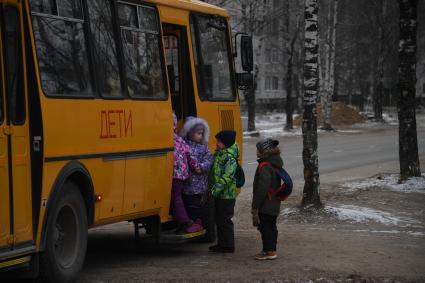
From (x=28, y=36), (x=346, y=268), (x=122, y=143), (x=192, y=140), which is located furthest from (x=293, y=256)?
(x=28, y=36)

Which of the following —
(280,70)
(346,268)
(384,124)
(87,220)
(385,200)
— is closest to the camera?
(87,220)

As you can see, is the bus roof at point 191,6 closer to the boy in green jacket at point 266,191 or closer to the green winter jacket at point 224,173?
the green winter jacket at point 224,173

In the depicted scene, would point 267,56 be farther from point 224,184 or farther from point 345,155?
point 224,184

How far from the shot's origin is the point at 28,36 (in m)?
A: 7.45

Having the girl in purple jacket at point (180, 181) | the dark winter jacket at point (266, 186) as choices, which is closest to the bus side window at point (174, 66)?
the girl in purple jacket at point (180, 181)

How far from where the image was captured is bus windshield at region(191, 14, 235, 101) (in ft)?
37.4

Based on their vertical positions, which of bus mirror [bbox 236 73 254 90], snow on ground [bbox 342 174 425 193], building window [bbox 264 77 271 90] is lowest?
snow on ground [bbox 342 174 425 193]

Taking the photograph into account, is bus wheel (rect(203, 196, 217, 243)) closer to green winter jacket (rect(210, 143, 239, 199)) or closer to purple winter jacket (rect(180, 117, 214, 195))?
purple winter jacket (rect(180, 117, 214, 195))

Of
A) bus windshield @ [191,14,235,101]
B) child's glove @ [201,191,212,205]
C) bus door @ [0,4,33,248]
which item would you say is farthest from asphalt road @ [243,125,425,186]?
bus door @ [0,4,33,248]

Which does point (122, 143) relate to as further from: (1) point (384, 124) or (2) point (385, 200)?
(1) point (384, 124)

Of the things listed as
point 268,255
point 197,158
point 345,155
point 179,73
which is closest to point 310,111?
point 179,73

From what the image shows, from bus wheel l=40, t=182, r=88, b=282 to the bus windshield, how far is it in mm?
3516

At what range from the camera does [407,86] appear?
1770cm

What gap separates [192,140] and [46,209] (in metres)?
3.11
